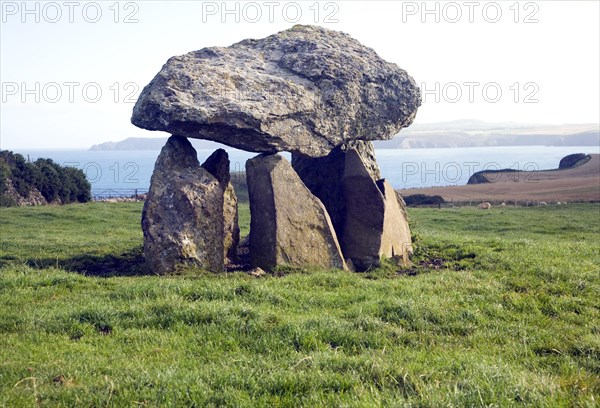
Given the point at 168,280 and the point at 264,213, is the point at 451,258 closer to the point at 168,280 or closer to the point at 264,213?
the point at 264,213

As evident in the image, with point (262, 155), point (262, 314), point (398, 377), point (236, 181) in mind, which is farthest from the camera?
point (236, 181)

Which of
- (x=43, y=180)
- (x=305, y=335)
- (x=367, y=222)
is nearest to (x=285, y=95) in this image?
(x=367, y=222)

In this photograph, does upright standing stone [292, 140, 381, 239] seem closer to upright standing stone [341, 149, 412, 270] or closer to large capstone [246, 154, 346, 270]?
upright standing stone [341, 149, 412, 270]

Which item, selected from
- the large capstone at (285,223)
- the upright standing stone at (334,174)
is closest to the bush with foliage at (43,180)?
the upright standing stone at (334,174)

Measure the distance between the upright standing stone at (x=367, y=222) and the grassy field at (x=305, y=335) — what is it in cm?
91

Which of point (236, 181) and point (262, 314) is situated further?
point (236, 181)

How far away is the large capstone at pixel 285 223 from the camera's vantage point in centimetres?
1445

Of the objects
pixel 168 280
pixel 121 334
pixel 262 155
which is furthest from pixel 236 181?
pixel 121 334

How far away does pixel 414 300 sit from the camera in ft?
36.0

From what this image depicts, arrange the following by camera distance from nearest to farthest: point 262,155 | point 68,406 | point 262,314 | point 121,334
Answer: point 68,406
point 121,334
point 262,314
point 262,155

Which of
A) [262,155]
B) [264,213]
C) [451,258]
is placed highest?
[262,155]

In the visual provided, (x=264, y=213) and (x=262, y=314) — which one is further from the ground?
(x=264, y=213)

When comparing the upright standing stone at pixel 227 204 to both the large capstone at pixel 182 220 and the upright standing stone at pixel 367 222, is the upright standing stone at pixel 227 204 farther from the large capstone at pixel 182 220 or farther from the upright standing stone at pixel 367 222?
the upright standing stone at pixel 367 222

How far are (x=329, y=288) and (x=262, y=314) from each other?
282cm
